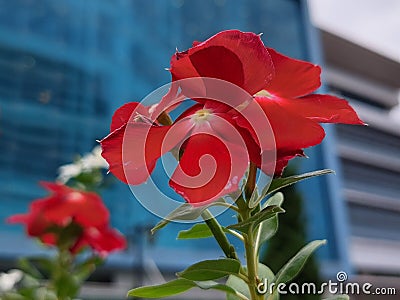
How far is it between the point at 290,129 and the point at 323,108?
0.02 m

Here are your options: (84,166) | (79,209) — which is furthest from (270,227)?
(84,166)

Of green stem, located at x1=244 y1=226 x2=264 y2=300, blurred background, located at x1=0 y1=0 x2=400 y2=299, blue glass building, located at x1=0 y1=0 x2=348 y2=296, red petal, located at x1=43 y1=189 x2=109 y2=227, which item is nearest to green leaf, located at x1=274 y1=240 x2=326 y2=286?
green stem, located at x1=244 y1=226 x2=264 y2=300

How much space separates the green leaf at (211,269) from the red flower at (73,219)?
1.07ft

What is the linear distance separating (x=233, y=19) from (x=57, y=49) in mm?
2922

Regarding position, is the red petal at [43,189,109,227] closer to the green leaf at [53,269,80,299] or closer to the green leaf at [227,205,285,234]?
the green leaf at [53,269,80,299]

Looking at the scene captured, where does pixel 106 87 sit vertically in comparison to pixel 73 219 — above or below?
above

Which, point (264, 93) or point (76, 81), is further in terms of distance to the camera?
point (76, 81)

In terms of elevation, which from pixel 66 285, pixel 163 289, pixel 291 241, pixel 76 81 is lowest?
pixel 163 289

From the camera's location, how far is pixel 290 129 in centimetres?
17

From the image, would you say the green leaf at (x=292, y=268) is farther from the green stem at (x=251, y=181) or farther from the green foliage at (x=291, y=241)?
the green foliage at (x=291, y=241)

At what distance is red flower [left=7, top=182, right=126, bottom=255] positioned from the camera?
51 cm

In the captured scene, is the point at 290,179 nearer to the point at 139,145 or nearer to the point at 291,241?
the point at 139,145

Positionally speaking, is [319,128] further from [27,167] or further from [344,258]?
[344,258]

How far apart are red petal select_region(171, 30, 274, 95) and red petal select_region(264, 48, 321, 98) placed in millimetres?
18
